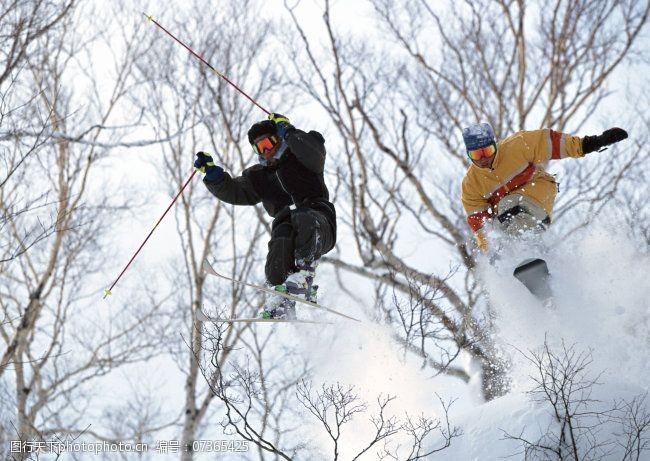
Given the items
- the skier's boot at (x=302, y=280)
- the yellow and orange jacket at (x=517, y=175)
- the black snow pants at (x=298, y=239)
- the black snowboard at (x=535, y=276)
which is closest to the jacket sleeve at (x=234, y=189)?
the black snow pants at (x=298, y=239)

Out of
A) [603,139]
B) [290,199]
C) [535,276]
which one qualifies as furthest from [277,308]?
[603,139]

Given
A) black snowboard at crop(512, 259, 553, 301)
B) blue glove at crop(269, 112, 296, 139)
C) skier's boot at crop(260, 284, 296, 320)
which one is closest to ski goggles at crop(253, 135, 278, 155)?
blue glove at crop(269, 112, 296, 139)

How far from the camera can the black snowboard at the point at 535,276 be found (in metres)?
5.69

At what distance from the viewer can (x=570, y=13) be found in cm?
1162

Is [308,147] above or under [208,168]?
under

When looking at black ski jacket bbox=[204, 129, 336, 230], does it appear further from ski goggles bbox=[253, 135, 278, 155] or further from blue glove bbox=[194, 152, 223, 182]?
ski goggles bbox=[253, 135, 278, 155]

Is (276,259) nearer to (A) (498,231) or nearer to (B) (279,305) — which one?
(B) (279,305)

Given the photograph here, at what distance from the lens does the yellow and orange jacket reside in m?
5.54

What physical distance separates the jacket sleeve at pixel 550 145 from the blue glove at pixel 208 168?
276 cm

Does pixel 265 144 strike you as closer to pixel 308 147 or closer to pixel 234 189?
pixel 308 147

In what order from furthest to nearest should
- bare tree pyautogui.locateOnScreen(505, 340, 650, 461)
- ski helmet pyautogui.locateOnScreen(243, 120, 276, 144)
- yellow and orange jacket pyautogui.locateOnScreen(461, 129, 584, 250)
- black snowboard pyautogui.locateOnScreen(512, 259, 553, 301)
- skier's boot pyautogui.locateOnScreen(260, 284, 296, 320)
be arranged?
black snowboard pyautogui.locateOnScreen(512, 259, 553, 301), yellow and orange jacket pyautogui.locateOnScreen(461, 129, 584, 250), skier's boot pyautogui.locateOnScreen(260, 284, 296, 320), ski helmet pyautogui.locateOnScreen(243, 120, 276, 144), bare tree pyautogui.locateOnScreen(505, 340, 650, 461)

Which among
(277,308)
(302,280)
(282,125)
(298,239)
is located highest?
(282,125)

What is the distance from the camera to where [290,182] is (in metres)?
5.45

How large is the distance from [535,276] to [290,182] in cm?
238
